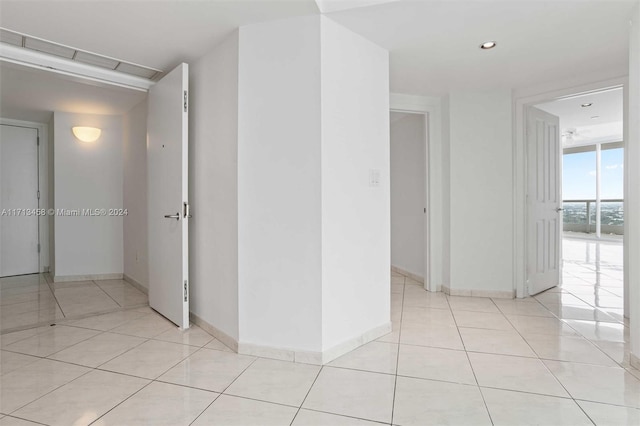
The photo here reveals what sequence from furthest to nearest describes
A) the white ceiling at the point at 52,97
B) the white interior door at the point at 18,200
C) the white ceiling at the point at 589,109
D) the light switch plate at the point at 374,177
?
the white interior door at the point at 18,200
the white ceiling at the point at 589,109
the white ceiling at the point at 52,97
the light switch plate at the point at 374,177

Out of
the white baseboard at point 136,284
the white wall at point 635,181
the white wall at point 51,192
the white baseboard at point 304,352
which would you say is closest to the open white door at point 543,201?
the white wall at point 635,181

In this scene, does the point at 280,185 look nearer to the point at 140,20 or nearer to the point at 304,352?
the point at 304,352

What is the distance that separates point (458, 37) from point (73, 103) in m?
4.40

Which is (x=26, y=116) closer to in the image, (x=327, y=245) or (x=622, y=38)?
(x=327, y=245)

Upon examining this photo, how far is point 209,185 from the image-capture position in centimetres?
273

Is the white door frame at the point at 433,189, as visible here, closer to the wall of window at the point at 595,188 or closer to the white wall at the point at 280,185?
the white wall at the point at 280,185

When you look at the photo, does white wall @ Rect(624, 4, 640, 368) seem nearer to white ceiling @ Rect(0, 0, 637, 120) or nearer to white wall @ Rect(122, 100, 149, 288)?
white ceiling @ Rect(0, 0, 637, 120)

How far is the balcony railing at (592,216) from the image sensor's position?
29.1 feet

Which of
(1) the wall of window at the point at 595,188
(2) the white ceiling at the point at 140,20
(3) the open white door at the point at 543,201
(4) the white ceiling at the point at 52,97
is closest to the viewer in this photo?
(2) the white ceiling at the point at 140,20

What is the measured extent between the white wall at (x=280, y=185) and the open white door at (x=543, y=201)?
9.40 feet

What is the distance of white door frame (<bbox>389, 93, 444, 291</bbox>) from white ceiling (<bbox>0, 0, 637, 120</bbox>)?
0.93 metres

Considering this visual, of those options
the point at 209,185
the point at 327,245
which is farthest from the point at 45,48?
the point at 327,245

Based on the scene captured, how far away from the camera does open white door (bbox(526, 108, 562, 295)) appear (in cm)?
388

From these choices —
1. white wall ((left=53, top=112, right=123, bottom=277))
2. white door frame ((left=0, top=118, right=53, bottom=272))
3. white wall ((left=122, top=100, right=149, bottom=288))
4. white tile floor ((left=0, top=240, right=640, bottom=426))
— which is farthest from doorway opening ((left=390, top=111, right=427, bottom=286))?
white door frame ((left=0, top=118, right=53, bottom=272))
